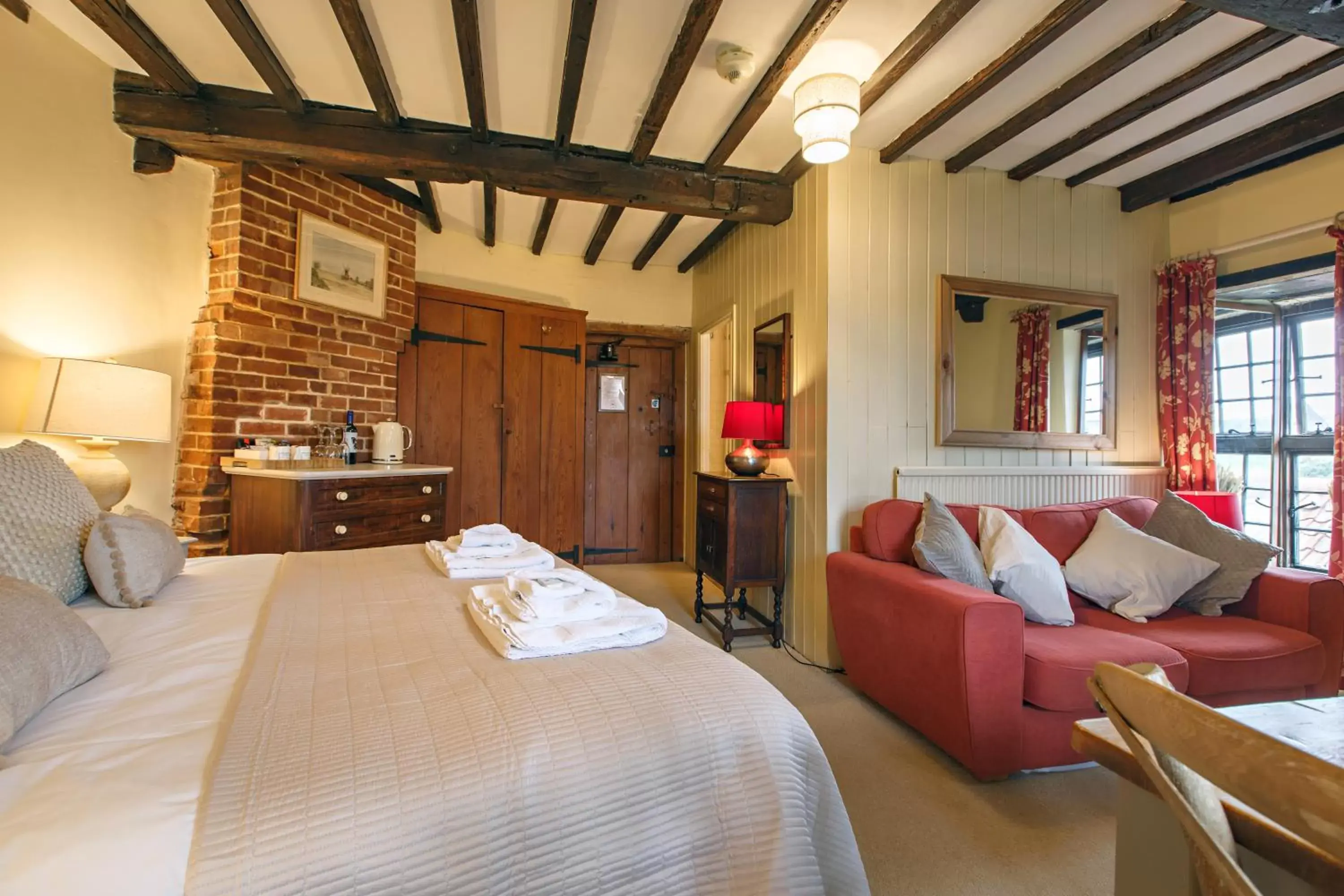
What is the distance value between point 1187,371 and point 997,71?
213 centimetres

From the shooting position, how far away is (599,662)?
0.99 meters

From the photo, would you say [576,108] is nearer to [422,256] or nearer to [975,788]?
[422,256]

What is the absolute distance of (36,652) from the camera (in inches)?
30.9

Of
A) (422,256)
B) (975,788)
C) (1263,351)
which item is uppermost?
(422,256)

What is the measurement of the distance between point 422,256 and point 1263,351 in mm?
5074

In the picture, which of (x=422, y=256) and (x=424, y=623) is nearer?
(x=424, y=623)

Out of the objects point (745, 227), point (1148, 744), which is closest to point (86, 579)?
point (1148, 744)

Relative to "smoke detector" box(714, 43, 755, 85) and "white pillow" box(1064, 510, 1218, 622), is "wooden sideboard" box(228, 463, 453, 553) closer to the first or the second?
"smoke detector" box(714, 43, 755, 85)

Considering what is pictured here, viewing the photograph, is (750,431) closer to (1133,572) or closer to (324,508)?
(1133,572)

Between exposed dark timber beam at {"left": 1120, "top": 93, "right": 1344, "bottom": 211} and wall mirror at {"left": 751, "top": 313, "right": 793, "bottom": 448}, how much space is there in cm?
206

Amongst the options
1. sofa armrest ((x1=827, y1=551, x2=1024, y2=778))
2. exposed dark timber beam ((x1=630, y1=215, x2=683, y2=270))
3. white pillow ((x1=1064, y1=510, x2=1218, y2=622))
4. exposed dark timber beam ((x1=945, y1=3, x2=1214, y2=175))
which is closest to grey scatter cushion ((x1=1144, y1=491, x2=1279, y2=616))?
white pillow ((x1=1064, y1=510, x2=1218, y2=622))

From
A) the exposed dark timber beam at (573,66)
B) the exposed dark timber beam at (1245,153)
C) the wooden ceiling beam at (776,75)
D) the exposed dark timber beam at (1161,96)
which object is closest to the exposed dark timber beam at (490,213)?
the exposed dark timber beam at (573,66)

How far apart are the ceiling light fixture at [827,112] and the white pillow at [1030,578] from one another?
5.46 ft

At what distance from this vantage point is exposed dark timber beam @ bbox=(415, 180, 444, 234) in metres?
3.29
